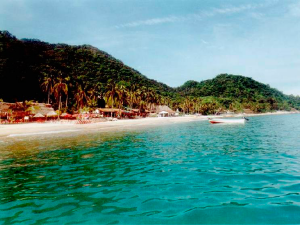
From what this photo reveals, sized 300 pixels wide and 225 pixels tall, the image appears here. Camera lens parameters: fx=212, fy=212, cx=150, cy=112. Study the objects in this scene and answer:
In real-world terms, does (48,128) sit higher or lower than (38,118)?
lower

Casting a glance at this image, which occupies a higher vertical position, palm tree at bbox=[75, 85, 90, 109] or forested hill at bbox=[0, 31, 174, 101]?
forested hill at bbox=[0, 31, 174, 101]

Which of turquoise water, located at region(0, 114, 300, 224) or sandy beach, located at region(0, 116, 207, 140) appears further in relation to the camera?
sandy beach, located at region(0, 116, 207, 140)

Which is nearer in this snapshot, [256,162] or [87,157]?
[256,162]

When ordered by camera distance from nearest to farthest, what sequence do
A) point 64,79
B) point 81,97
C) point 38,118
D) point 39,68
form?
point 38,118
point 64,79
point 81,97
point 39,68

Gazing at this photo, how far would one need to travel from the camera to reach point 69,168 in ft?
32.2

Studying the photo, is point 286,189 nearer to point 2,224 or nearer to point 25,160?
point 2,224

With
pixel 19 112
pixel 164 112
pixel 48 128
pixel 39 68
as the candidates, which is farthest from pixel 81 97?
pixel 48 128

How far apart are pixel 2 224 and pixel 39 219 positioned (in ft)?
2.49

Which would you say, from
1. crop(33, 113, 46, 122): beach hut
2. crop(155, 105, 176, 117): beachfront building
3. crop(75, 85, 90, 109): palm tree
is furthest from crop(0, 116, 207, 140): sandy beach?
crop(155, 105, 176, 117): beachfront building

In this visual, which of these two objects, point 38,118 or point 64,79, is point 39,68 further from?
point 38,118

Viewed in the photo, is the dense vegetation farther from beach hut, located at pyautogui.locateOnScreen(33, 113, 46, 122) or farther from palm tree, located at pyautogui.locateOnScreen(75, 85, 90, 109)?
beach hut, located at pyautogui.locateOnScreen(33, 113, 46, 122)

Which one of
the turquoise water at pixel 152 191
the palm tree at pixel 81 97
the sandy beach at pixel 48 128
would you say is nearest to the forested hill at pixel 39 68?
the palm tree at pixel 81 97

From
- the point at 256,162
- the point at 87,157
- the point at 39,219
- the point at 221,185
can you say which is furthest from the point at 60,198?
the point at 256,162

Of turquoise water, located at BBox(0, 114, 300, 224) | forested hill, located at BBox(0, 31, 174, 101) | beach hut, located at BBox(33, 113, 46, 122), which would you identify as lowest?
turquoise water, located at BBox(0, 114, 300, 224)
